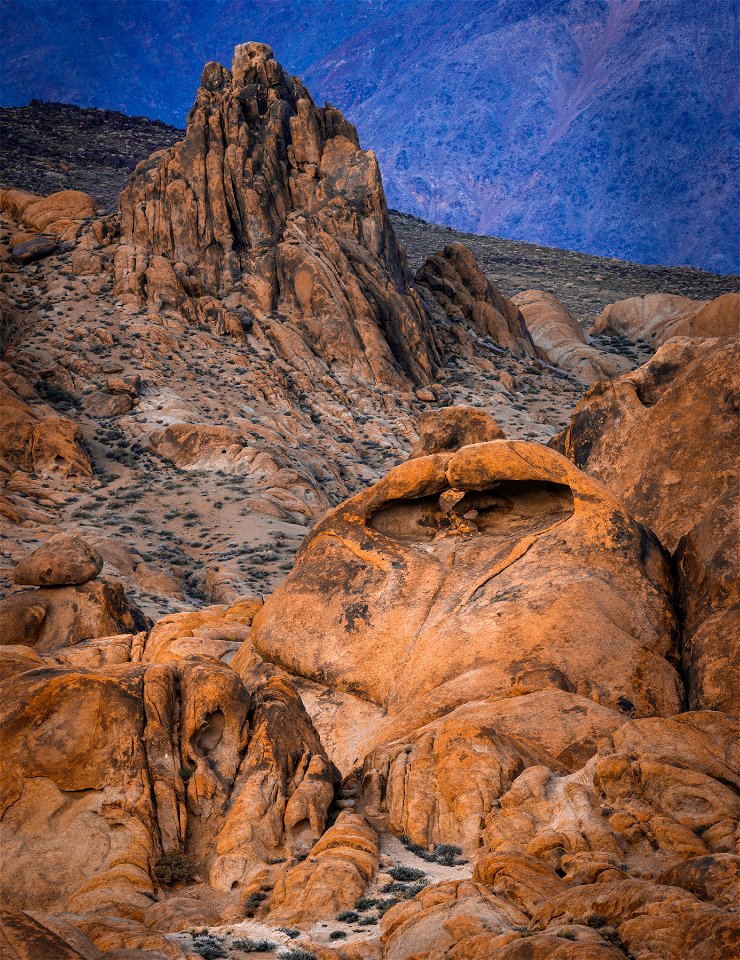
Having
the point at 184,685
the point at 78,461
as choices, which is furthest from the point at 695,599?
the point at 78,461

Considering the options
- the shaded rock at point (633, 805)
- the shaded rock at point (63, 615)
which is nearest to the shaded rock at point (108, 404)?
the shaded rock at point (63, 615)

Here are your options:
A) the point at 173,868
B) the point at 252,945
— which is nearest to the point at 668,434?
the point at 173,868

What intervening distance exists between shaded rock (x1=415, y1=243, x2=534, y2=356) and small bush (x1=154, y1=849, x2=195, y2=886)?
53.9 m

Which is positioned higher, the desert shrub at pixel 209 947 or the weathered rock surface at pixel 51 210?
the weathered rock surface at pixel 51 210

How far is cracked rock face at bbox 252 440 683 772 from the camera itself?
44.6 feet

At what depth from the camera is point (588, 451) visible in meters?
19.2

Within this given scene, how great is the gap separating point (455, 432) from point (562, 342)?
160 feet

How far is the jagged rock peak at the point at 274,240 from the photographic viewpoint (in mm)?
53094

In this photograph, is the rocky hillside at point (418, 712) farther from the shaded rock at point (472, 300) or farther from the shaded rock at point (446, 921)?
the shaded rock at point (472, 300)

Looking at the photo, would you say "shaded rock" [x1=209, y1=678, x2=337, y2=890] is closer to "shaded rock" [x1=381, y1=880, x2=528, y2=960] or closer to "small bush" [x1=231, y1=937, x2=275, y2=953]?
"small bush" [x1=231, y1=937, x2=275, y2=953]

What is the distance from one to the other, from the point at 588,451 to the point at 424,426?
3568 mm

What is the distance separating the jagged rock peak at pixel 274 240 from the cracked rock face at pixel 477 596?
36.1 metres

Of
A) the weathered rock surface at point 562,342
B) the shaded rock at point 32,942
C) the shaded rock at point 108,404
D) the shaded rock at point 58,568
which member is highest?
the weathered rock surface at point 562,342

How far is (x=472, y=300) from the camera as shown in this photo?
208ft
